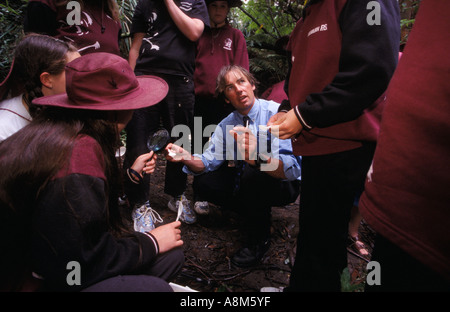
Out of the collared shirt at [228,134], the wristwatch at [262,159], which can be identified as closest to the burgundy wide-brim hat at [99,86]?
the wristwatch at [262,159]

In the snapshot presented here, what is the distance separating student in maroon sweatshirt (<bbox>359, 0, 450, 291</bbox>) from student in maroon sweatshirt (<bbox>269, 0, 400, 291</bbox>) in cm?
32

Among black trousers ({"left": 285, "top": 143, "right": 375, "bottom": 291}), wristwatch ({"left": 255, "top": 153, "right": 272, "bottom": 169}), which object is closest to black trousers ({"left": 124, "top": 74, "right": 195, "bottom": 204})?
wristwatch ({"left": 255, "top": 153, "right": 272, "bottom": 169})

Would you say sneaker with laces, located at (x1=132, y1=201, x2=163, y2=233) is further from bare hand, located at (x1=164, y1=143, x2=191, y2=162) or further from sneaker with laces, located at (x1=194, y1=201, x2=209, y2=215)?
bare hand, located at (x1=164, y1=143, x2=191, y2=162)

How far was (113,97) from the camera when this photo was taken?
1.30 m

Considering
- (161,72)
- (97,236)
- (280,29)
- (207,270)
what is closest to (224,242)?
(207,270)

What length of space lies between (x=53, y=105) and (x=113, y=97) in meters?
0.27

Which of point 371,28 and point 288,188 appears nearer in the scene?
point 371,28

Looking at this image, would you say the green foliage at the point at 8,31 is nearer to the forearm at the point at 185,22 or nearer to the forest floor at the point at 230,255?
the forearm at the point at 185,22

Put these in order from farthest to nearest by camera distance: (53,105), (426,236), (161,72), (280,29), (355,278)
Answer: (280,29) → (161,72) → (355,278) → (53,105) → (426,236)

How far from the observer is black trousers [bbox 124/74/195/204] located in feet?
8.14

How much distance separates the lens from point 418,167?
73cm

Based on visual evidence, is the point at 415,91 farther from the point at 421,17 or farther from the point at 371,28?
the point at 371,28

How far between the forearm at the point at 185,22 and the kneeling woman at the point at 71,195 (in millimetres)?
1325

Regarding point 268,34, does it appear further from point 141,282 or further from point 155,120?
point 141,282
